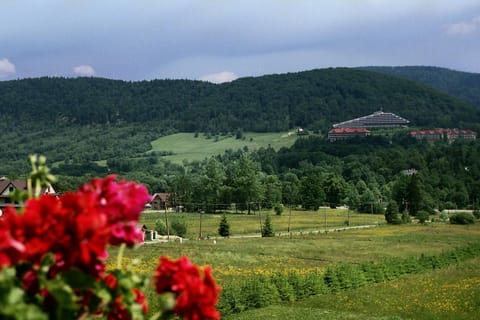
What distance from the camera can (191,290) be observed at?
3014 mm

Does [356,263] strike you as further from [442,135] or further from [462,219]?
[442,135]

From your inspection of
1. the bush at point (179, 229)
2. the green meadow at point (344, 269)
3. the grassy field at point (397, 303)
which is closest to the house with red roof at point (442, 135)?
the green meadow at point (344, 269)

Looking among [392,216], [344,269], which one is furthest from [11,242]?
[392,216]

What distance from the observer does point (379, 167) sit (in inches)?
5807

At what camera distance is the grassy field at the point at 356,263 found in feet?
81.9

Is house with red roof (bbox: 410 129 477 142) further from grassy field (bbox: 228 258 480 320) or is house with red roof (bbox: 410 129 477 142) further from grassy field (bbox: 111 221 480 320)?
grassy field (bbox: 228 258 480 320)

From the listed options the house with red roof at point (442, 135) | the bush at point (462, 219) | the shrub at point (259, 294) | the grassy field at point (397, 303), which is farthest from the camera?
the house with red roof at point (442, 135)

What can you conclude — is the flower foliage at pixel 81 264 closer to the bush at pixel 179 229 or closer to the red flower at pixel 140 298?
the red flower at pixel 140 298

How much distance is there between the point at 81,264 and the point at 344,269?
30597 mm

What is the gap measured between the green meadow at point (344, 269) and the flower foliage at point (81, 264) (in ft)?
Answer: 0.96

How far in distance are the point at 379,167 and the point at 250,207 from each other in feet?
160

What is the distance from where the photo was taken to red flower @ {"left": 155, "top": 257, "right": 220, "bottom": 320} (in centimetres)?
302

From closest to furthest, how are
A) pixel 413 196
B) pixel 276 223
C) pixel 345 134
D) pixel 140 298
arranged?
pixel 140 298 < pixel 276 223 < pixel 413 196 < pixel 345 134

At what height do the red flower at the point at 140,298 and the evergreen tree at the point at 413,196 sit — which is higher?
the red flower at the point at 140,298
